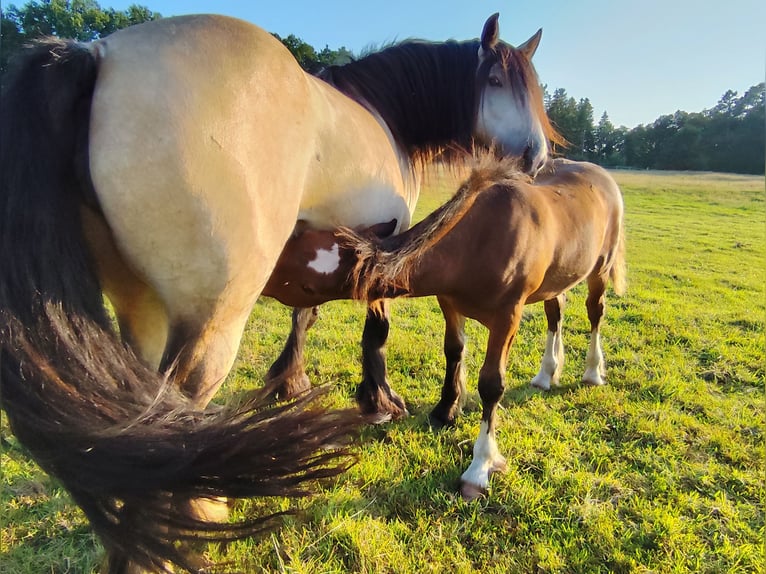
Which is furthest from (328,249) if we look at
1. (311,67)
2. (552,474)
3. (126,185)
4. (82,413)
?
(552,474)

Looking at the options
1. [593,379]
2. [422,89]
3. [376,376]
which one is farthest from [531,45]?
[593,379]

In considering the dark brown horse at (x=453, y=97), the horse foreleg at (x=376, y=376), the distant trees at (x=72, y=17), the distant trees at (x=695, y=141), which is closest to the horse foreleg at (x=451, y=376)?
the horse foreleg at (x=376, y=376)

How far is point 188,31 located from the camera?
1.37m

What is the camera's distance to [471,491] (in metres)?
2.18

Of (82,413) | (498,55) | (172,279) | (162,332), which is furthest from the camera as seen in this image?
(498,55)

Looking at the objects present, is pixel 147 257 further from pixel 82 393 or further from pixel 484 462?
pixel 484 462

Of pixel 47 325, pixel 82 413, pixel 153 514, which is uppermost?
pixel 47 325

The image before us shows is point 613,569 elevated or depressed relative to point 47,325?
depressed

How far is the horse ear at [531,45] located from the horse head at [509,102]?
0.20 metres

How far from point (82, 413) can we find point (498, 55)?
2.59 m

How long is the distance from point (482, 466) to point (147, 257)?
181 centimetres

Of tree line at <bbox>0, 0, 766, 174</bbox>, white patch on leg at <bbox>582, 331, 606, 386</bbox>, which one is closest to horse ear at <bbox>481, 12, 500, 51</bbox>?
white patch on leg at <bbox>582, 331, 606, 386</bbox>

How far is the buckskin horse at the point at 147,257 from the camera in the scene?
3.91 ft

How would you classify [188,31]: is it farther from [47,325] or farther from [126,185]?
[47,325]
